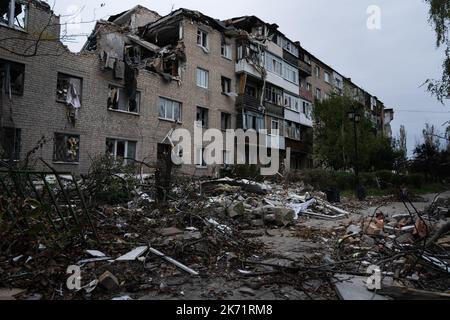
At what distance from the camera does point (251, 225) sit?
28.1ft

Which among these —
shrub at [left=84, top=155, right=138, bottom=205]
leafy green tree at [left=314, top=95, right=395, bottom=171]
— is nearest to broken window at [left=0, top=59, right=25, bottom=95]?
shrub at [left=84, top=155, right=138, bottom=205]

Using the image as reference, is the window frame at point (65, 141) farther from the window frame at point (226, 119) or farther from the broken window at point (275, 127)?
the broken window at point (275, 127)

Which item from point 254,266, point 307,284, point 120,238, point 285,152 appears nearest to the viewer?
point 307,284

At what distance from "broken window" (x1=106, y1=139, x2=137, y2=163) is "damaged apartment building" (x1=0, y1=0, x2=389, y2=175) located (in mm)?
53

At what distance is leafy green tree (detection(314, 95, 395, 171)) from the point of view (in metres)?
27.5

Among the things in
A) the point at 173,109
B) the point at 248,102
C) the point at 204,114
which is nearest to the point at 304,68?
the point at 248,102

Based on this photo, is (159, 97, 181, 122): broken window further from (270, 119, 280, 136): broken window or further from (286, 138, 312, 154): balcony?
(286, 138, 312, 154): balcony

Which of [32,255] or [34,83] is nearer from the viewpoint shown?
[32,255]

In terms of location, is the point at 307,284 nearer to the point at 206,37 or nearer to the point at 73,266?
the point at 73,266

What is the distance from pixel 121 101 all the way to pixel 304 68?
69.8 feet

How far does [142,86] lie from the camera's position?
18828 mm

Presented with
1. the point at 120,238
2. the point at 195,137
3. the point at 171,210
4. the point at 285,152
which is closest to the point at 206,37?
the point at 195,137

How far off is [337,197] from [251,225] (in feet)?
23.9

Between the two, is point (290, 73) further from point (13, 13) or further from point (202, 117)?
point (13, 13)
